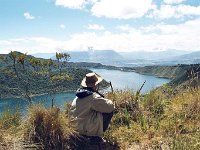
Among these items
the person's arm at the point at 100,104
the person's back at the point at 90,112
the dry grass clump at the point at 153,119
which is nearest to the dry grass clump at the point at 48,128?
the person's back at the point at 90,112

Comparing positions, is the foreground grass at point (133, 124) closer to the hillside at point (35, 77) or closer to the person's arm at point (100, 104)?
the person's arm at point (100, 104)

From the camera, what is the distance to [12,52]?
12484mm

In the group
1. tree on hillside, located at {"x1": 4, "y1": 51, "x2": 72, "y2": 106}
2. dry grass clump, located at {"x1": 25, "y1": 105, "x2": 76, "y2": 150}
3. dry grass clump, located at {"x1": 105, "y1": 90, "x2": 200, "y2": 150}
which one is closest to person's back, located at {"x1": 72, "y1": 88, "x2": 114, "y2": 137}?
dry grass clump, located at {"x1": 25, "y1": 105, "x2": 76, "y2": 150}

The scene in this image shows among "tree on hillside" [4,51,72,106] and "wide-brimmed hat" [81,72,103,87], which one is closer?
"wide-brimmed hat" [81,72,103,87]

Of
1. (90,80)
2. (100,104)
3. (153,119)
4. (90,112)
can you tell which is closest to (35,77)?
(153,119)

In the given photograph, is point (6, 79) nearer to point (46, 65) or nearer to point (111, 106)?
point (46, 65)

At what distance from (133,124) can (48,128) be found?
2399 mm

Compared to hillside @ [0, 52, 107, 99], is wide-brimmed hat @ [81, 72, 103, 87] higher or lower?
higher

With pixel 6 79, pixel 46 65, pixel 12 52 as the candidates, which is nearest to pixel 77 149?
pixel 12 52

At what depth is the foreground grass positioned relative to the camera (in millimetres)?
6324

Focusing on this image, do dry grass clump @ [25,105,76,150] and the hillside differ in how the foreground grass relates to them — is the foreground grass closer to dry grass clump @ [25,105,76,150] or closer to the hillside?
dry grass clump @ [25,105,76,150]

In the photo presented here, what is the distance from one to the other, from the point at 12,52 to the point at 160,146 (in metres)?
8.17

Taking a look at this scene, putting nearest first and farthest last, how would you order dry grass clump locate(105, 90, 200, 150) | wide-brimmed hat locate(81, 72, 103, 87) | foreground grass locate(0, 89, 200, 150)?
foreground grass locate(0, 89, 200, 150) < dry grass clump locate(105, 90, 200, 150) < wide-brimmed hat locate(81, 72, 103, 87)

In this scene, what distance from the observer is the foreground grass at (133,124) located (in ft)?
20.7
